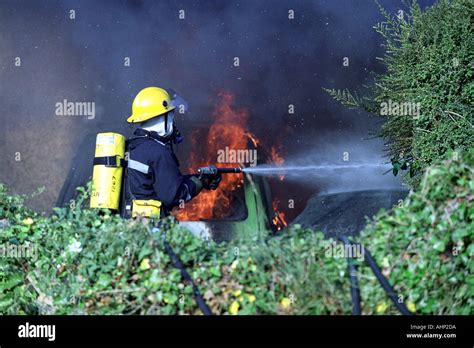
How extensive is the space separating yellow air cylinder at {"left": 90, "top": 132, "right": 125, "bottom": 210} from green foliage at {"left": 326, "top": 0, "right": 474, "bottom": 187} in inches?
99.1

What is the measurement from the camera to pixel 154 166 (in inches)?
248

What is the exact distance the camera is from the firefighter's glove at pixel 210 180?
681cm

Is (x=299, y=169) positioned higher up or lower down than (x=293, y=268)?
higher up

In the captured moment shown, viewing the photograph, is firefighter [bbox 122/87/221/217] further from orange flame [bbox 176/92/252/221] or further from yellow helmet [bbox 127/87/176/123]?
orange flame [bbox 176/92/252/221]

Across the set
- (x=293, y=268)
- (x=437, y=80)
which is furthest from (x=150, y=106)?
(x=293, y=268)

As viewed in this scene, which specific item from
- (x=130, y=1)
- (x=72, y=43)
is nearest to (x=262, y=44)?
(x=130, y=1)

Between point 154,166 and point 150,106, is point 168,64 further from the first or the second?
point 154,166

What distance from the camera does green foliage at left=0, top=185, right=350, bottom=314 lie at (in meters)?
4.29

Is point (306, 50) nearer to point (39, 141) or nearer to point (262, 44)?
point (262, 44)

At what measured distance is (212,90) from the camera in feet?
36.6

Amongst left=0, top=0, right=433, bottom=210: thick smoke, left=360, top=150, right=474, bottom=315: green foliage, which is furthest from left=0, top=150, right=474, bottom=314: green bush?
left=0, top=0, right=433, bottom=210: thick smoke

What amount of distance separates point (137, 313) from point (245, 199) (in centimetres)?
257

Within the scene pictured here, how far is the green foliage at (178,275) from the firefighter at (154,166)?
1.35 m

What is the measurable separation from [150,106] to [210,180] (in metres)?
0.79
